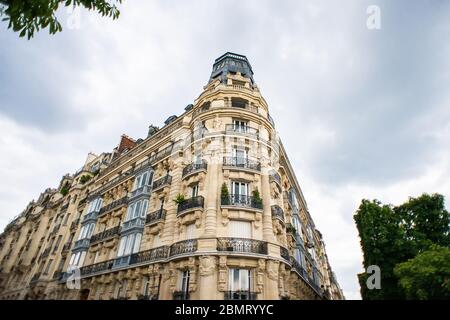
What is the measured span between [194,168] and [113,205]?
10.6 meters

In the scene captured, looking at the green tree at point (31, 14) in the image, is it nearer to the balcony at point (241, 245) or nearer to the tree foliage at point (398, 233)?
the balcony at point (241, 245)

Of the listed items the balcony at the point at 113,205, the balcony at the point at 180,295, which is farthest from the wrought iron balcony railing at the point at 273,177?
the balcony at the point at 113,205

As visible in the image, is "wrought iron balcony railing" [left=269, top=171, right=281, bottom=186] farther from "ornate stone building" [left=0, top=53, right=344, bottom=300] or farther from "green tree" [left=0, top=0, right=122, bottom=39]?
"green tree" [left=0, top=0, right=122, bottom=39]

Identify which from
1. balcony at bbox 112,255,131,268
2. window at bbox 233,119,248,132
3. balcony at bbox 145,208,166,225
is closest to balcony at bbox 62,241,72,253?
balcony at bbox 112,255,131,268

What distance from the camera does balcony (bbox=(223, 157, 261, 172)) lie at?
17531mm

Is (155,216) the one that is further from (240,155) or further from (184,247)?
(240,155)

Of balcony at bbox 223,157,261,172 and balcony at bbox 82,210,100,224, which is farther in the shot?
balcony at bbox 82,210,100,224

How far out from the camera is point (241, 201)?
1620cm

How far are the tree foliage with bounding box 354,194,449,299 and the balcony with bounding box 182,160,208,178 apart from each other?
1222 centimetres

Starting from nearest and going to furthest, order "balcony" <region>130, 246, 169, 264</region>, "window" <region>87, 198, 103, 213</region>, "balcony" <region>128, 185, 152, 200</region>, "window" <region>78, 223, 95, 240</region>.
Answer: "balcony" <region>130, 246, 169, 264</region>, "balcony" <region>128, 185, 152, 200</region>, "window" <region>78, 223, 95, 240</region>, "window" <region>87, 198, 103, 213</region>

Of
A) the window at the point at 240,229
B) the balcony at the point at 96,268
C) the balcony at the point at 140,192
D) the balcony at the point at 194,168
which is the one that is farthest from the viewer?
the balcony at the point at 140,192

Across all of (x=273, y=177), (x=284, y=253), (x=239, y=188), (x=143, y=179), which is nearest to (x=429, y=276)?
(x=284, y=253)

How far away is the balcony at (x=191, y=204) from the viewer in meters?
16.1
